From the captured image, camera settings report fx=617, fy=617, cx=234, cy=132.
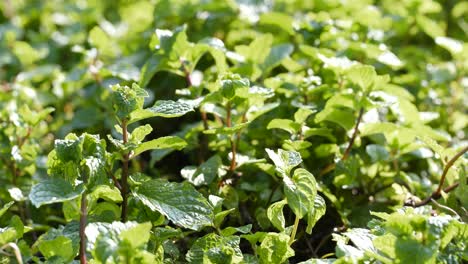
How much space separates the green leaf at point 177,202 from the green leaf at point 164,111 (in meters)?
0.14

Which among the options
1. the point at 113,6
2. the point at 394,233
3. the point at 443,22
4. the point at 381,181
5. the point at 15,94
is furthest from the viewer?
the point at 113,6

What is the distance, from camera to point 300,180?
1.26 m

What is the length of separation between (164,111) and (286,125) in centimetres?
37

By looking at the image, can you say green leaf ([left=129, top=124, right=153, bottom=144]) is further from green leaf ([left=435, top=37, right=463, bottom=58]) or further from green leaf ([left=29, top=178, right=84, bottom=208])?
green leaf ([left=435, top=37, right=463, bottom=58])

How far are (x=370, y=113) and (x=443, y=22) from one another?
116 centimetres

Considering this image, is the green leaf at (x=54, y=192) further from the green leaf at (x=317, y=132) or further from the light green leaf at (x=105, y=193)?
the green leaf at (x=317, y=132)

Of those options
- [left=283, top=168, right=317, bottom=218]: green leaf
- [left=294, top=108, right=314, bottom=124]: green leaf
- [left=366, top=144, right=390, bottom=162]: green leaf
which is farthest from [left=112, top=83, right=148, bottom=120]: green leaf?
[left=366, top=144, right=390, bottom=162]: green leaf

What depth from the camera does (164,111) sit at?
1.31 m

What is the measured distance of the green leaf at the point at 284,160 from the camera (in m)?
1.25

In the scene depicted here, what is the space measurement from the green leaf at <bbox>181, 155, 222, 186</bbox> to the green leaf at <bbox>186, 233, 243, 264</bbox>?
256 millimetres

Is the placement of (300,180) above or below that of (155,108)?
below

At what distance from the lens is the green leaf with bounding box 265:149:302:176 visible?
4.11ft

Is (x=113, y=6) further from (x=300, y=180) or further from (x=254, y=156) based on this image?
(x=300, y=180)

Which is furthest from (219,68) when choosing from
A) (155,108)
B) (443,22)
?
(443,22)
